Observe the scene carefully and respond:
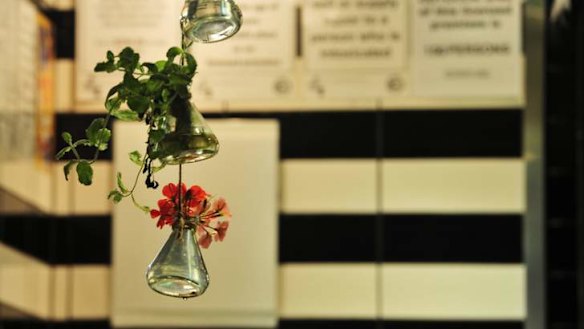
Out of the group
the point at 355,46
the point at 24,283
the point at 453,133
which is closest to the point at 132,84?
the point at 24,283

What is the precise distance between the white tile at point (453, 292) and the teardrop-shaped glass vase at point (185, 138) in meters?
3.54

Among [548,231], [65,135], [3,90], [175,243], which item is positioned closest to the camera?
[175,243]

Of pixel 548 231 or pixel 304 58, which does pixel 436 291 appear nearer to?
pixel 548 231

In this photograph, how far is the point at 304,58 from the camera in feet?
18.5

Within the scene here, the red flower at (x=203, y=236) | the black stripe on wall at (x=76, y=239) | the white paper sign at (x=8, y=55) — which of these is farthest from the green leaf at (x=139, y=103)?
the black stripe on wall at (x=76, y=239)

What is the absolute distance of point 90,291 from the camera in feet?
18.7

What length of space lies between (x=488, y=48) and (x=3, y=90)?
2.17 m

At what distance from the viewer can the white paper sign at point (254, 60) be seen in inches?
220

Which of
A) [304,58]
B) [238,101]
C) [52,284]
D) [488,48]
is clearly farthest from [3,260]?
[488,48]

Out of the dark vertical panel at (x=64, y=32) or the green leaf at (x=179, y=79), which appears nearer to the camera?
the green leaf at (x=179, y=79)

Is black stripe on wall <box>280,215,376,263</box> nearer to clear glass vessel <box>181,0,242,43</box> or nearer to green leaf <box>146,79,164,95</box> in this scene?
clear glass vessel <box>181,0,242,43</box>

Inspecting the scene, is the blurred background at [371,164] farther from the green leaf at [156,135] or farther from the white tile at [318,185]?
the green leaf at [156,135]

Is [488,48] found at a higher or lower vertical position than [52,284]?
higher

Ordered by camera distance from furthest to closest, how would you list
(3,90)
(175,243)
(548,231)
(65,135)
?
(548,231) < (3,90) < (65,135) < (175,243)
